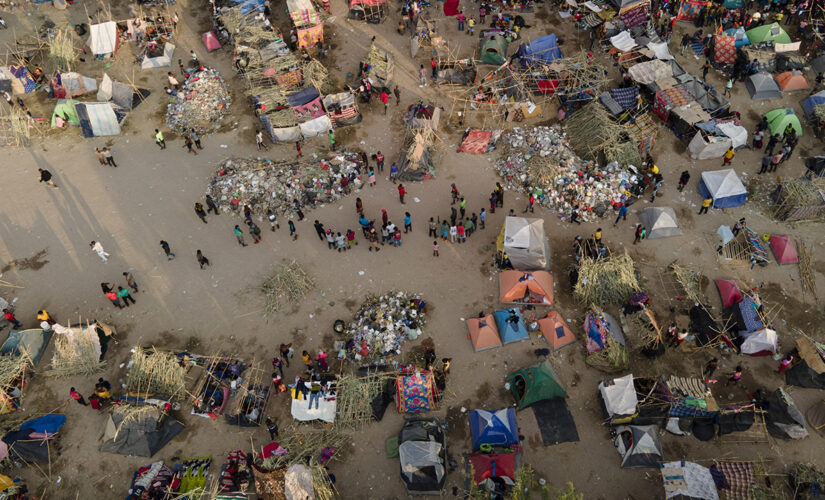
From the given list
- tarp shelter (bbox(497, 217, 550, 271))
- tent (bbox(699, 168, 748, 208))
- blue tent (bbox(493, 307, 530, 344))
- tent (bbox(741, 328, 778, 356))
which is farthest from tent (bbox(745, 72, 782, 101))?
blue tent (bbox(493, 307, 530, 344))

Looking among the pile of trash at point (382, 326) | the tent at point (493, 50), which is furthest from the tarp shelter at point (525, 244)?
the tent at point (493, 50)

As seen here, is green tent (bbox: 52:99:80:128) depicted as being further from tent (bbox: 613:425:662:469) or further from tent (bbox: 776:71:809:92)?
tent (bbox: 776:71:809:92)

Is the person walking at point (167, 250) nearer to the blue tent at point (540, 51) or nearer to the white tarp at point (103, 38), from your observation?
the white tarp at point (103, 38)

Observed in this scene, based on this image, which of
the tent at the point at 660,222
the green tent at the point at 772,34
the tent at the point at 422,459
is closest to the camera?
the tent at the point at 422,459

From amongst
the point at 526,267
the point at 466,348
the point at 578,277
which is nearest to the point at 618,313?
the point at 578,277

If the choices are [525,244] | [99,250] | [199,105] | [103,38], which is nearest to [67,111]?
[103,38]

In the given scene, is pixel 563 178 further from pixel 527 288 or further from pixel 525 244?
pixel 527 288

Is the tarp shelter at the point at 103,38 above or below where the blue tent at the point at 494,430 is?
above

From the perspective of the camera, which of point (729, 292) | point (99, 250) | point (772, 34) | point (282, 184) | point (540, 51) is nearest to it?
point (729, 292)
